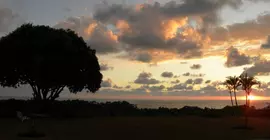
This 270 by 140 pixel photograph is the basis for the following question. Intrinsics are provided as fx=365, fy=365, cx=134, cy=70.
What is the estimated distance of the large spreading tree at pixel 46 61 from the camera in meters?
38.5

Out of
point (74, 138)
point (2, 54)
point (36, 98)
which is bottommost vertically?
point (74, 138)

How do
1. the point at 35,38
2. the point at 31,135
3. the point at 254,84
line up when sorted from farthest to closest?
the point at 254,84
the point at 35,38
the point at 31,135

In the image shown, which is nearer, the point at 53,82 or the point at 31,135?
the point at 31,135

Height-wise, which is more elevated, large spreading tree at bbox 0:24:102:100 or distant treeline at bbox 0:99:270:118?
large spreading tree at bbox 0:24:102:100

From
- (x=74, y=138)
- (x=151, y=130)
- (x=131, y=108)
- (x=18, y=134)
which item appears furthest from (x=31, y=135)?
(x=131, y=108)

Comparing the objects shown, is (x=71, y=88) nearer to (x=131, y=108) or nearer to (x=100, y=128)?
(x=131, y=108)

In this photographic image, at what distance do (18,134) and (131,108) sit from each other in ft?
85.8

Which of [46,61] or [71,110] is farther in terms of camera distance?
[71,110]

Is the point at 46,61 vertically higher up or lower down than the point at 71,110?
higher up

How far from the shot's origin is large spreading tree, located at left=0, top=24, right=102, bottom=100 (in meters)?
38.5

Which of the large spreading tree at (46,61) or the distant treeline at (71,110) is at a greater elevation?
the large spreading tree at (46,61)

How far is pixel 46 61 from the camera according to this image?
37969 mm

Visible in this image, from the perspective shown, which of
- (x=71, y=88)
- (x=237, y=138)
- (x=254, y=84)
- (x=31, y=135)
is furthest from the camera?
(x=254, y=84)

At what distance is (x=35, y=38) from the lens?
1566 inches
